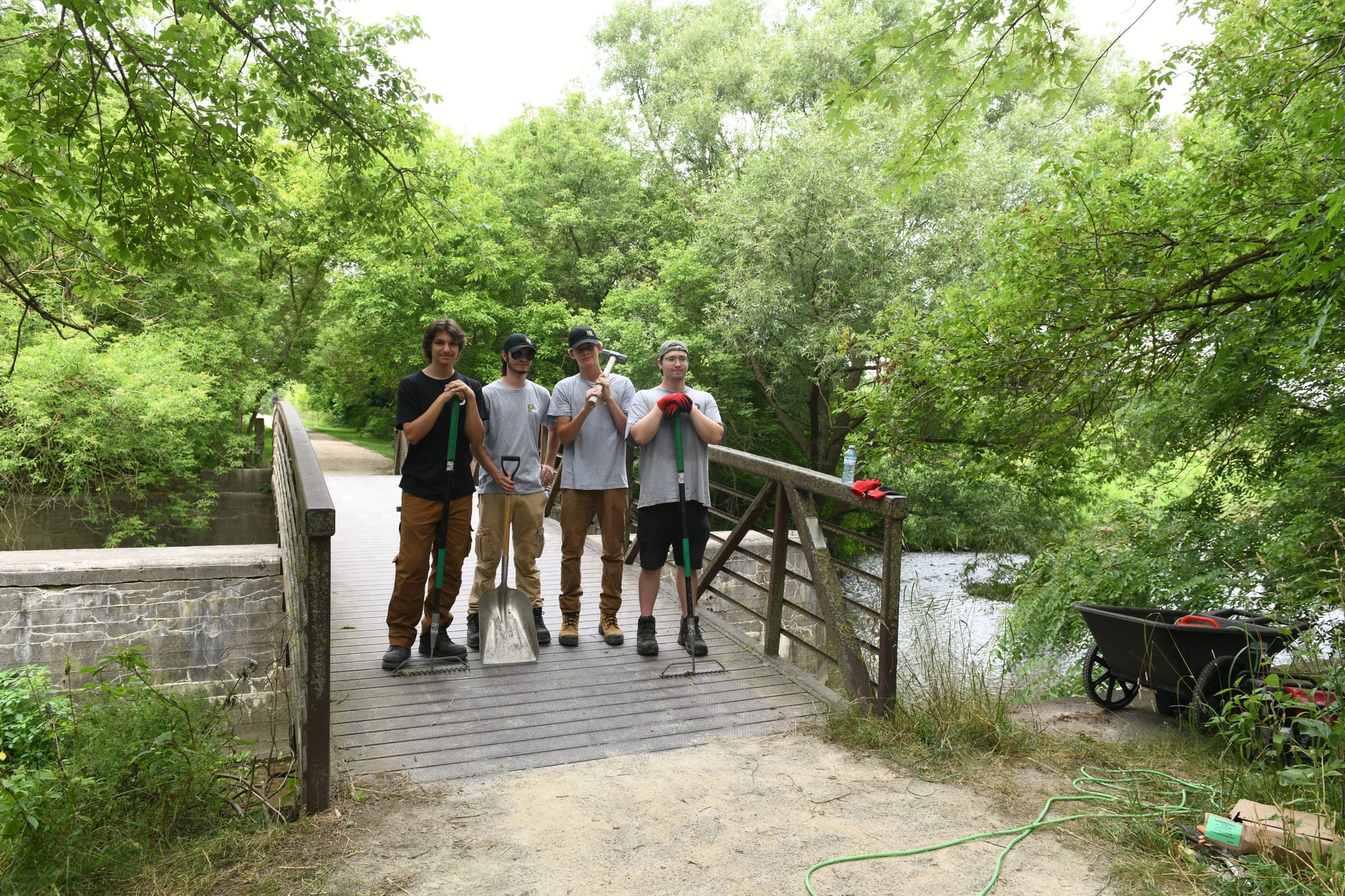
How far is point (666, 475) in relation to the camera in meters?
4.61

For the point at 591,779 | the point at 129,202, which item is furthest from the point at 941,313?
the point at 129,202

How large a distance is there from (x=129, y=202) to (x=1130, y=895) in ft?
17.8

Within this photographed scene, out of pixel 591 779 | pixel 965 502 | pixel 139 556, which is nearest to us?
pixel 591 779

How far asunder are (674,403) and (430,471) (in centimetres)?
123

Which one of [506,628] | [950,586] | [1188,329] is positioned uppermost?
[1188,329]

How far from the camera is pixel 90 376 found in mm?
11820

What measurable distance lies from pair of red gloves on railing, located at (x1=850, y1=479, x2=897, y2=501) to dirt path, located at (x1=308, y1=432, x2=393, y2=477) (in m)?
13.6

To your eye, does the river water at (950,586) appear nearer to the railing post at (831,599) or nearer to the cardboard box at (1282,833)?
the railing post at (831,599)

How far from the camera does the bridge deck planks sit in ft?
11.9

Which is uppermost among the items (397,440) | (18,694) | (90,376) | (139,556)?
(90,376)

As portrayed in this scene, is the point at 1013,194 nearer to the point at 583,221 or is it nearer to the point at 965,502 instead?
the point at 965,502

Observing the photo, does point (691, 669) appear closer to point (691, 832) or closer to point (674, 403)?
point (674, 403)

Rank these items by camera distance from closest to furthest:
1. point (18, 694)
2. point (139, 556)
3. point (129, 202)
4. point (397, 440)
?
point (397, 440), point (129, 202), point (18, 694), point (139, 556)

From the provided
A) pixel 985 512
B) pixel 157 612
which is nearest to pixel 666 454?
pixel 157 612
